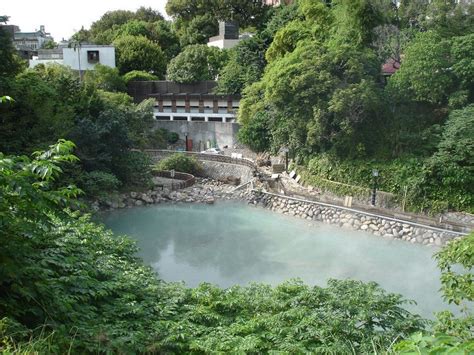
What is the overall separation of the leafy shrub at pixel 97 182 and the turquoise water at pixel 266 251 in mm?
1024

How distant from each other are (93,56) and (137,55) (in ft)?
10.4

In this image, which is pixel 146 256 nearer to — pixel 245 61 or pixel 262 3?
pixel 245 61

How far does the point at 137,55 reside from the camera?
33375 mm

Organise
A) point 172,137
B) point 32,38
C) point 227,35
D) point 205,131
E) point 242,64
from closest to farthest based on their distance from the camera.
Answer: point 205,131, point 172,137, point 242,64, point 227,35, point 32,38

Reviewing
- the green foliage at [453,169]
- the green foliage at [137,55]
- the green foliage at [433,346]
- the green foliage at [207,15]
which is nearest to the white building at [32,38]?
the green foliage at [207,15]

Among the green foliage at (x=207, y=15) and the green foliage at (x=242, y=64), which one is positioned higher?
the green foliage at (x=207, y=15)

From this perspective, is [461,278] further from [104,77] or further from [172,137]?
[104,77]

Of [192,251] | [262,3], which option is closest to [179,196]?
[192,251]

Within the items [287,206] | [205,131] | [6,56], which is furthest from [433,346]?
[205,131]

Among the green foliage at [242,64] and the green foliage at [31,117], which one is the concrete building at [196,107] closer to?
the green foliage at [242,64]

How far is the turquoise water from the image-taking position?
1233 cm

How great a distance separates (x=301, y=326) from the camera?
5594 millimetres

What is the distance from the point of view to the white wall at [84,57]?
31.5 m

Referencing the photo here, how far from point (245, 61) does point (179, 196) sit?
11585mm
